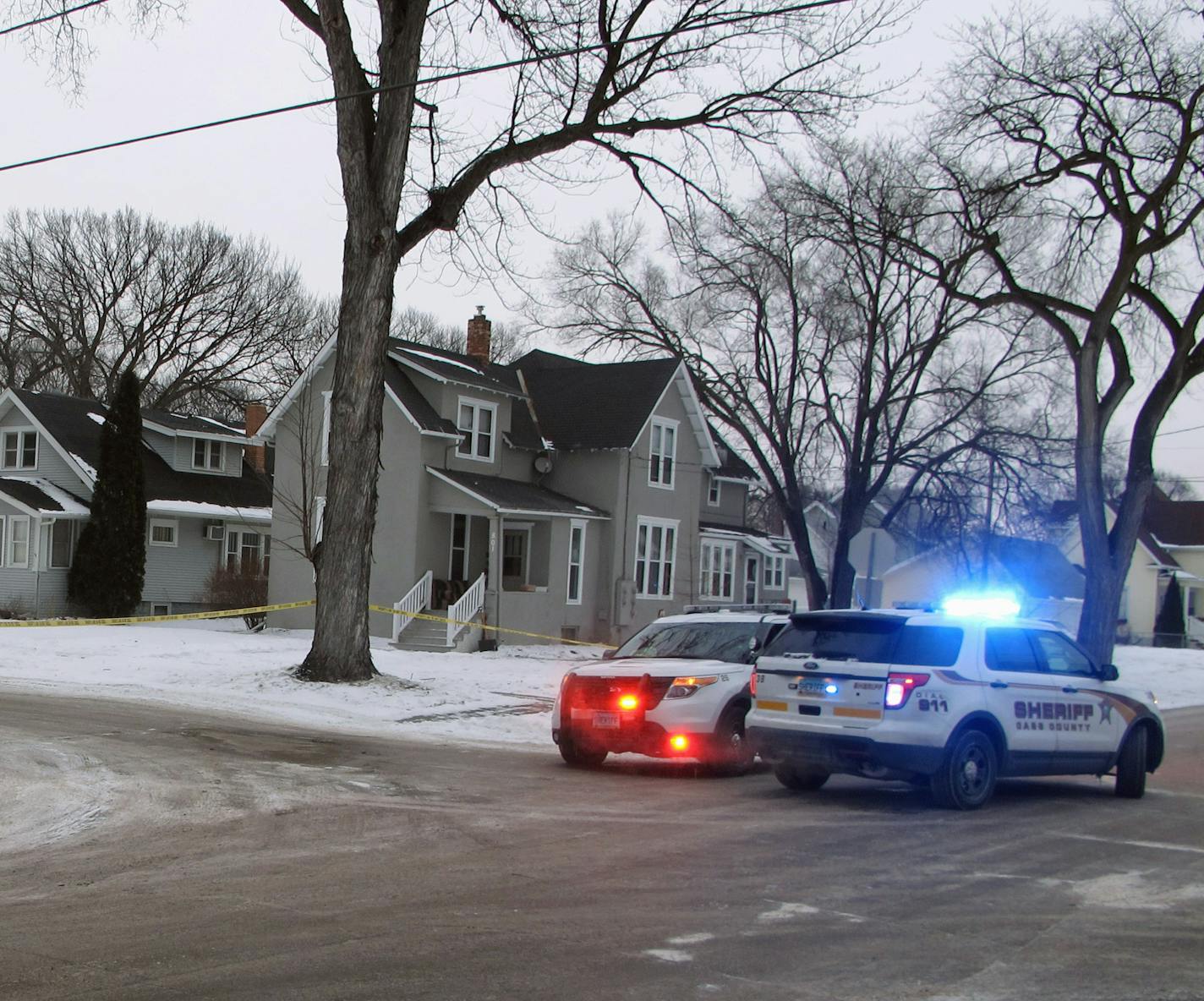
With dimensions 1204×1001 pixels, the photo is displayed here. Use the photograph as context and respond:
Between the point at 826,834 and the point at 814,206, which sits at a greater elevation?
the point at 814,206

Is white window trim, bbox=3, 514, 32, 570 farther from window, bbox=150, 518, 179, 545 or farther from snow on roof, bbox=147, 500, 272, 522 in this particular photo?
window, bbox=150, 518, 179, 545

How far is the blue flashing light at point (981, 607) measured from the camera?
11.2 m

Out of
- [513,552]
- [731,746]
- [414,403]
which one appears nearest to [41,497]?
[414,403]

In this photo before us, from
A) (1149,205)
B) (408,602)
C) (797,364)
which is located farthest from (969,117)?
(408,602)

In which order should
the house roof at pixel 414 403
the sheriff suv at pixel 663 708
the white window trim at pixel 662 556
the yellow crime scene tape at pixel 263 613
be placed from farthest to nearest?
the white window trim at pixel 662 556 < the house roof at pixel 414 403 < the yellow crime scene tape at pixel 263 613 < the sheriff suv at pixel 663 708

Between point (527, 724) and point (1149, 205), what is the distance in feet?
64.2

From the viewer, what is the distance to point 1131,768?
1210cm

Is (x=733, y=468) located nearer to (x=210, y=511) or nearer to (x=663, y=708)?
(x=210, y=511)

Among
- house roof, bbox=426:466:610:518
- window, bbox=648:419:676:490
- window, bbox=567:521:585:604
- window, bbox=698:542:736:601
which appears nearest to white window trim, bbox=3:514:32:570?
house roof, bbox=426:466:610:518

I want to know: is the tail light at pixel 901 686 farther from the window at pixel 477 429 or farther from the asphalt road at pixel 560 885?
the window at pixel 477 429

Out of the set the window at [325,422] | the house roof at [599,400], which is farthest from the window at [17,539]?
the house roof at [599,400]

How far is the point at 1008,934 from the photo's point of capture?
22.2ft

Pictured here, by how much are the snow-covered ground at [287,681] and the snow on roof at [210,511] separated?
39.8 ft

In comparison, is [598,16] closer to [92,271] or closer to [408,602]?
[408,602]
